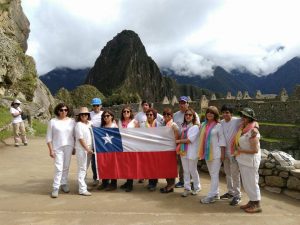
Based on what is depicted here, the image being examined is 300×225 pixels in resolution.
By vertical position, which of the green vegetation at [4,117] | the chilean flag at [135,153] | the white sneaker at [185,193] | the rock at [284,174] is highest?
the green vegetation at [4,117]

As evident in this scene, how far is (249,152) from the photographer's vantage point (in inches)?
285

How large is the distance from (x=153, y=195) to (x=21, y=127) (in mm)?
8619

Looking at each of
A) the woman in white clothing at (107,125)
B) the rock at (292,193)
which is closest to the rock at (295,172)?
the rock at (292,193)

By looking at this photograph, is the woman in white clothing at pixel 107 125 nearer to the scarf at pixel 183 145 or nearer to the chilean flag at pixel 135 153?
the chilean flag at pixel 135 153

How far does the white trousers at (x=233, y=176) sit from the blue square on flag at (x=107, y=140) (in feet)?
8.12

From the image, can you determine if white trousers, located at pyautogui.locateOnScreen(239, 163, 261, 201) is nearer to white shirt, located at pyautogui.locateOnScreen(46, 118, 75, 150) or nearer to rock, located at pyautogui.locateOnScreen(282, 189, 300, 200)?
rock, located at pyautogui.locateOnScreen(282, 189, 300, 200)

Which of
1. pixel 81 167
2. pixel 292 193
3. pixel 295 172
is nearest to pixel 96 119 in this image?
pixel 81 167

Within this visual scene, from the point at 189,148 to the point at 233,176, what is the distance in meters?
1.05

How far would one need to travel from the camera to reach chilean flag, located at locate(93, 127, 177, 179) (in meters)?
8.89

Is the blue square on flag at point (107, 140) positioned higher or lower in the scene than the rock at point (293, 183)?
higher

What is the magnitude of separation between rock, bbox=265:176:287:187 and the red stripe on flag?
224 cm

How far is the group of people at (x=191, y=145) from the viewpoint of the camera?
24.0 ft

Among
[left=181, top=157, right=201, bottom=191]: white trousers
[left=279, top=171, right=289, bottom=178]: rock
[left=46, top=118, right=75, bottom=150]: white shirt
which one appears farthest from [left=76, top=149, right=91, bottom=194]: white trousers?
[left=279, top=171, right=289, bottom=178]: rock

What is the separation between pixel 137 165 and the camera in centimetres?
895
